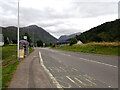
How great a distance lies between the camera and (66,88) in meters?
4.33

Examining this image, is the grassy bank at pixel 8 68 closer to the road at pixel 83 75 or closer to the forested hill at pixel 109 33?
the road at pixel 83 75

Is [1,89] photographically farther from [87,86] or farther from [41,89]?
[87,86]

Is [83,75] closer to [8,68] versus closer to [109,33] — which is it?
[8,68]

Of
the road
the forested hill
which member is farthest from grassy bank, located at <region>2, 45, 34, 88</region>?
the forested hill

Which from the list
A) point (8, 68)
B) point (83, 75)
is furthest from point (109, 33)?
point (8, 68)

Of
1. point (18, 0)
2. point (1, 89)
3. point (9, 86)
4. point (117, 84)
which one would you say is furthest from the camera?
point (18, 0)

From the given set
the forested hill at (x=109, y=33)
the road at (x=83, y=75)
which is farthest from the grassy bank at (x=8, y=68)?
the forested hill at (x=109, y=33)

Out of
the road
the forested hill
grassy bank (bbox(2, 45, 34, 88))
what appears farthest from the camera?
the forested hill

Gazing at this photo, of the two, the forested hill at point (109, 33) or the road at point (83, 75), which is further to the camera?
the forested hill at point (109, 33)

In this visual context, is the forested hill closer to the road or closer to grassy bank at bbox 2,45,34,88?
the road

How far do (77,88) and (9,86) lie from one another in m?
2.57

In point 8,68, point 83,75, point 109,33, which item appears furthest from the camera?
point 109,33

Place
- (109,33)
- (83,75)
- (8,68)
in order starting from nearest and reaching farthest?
1. (83,75)
2. (8,68)
3. (109,33)

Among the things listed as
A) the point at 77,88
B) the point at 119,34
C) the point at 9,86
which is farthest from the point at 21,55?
the point at 119,34
